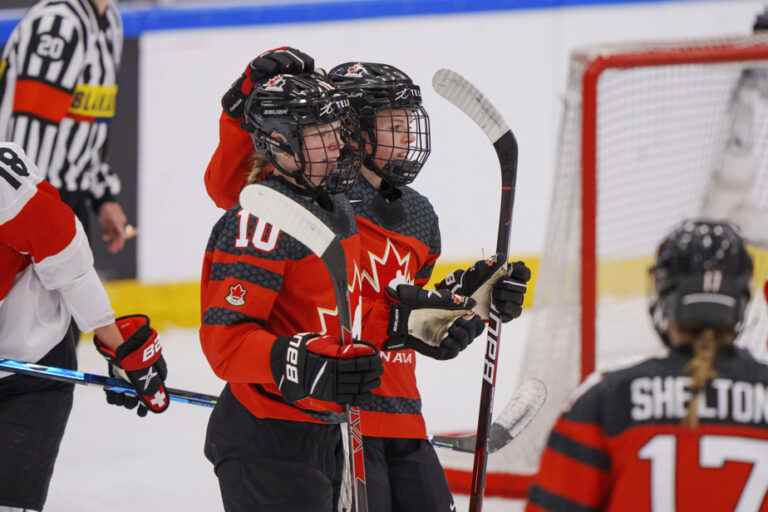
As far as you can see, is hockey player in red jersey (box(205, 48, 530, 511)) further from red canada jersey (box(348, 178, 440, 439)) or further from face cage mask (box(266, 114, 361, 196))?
face cage mask (box(266, 114, 361, 196))

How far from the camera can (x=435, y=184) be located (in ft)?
17.0

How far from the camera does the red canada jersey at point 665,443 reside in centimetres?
166

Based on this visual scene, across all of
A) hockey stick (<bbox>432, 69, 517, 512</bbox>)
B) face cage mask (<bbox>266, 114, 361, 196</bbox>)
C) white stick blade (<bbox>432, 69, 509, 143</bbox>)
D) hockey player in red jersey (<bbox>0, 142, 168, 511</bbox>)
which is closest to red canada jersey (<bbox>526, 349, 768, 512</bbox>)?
face cage mask (<bbox>266, 114, 361, 196</bbox>)

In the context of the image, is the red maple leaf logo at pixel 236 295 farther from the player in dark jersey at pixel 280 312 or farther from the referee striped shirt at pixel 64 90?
the referee striped shirt at pixel 64 90

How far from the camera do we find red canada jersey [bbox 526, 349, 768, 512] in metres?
1.66

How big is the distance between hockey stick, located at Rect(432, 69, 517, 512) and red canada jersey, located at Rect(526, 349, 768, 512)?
878mm

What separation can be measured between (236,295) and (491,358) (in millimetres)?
556

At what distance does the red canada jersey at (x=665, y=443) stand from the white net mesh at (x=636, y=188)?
2.10 m

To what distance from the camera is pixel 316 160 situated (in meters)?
2.32

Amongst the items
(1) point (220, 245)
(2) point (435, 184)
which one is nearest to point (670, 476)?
(1) point (220, 245)

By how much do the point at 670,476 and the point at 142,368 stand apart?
1248 millimetres

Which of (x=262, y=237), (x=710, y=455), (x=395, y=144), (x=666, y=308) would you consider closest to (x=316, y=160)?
(x=262, y=237)

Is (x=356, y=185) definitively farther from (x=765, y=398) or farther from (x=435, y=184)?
(x=435, y=184)

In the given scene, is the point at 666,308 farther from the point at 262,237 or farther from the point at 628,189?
the point at 628,189
